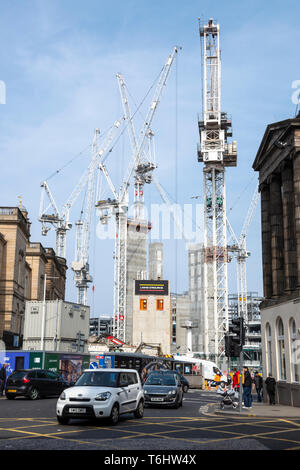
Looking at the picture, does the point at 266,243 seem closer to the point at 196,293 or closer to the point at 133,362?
the point at 133,362

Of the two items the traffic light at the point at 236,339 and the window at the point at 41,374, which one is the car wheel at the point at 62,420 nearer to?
the traffic light at the point at 236,339

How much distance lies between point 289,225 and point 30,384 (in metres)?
15.5

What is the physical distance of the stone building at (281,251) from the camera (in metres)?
25.0

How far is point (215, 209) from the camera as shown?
269ft

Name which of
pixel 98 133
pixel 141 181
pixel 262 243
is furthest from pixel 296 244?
pixel 98 133

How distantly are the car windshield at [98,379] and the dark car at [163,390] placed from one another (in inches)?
268

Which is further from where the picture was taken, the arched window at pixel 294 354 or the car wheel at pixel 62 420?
the arched window at pixel 294 354

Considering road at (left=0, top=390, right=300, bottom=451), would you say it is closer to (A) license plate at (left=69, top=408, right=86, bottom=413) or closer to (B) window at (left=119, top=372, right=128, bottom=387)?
(A) license plate at (left=69, top=408, right=86, bottom=413)

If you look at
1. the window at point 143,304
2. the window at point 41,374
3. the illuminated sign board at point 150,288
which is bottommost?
the window at point 41,374

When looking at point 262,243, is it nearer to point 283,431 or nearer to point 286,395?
point 286,395

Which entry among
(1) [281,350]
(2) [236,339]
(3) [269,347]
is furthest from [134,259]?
(2) [236,339]

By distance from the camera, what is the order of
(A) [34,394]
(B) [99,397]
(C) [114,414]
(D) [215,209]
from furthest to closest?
(D) [215,209] < (A) [34,394] < (C) [114,414] < (B) [99,397]

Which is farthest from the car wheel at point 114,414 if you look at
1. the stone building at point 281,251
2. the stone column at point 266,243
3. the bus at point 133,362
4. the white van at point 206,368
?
the white van at point 206,368
